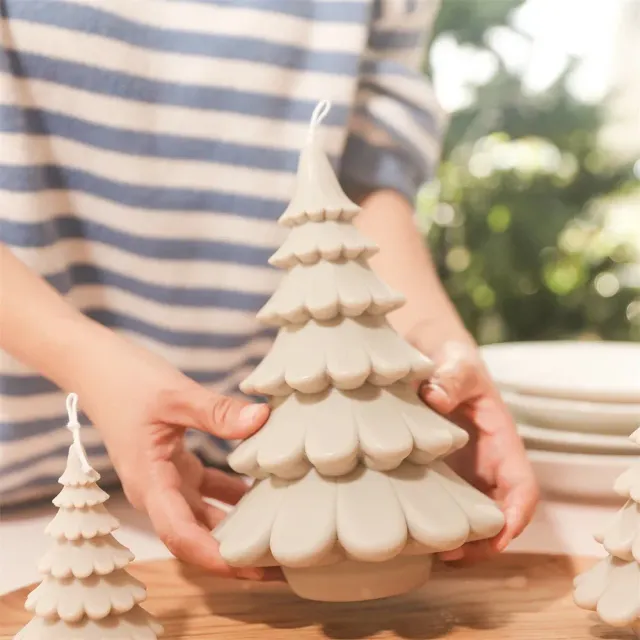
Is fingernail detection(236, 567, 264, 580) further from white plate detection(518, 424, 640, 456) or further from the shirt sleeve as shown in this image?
the shirt sleeve

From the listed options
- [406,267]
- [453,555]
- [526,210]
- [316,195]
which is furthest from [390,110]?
[526,210]

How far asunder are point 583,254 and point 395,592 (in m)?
1.29

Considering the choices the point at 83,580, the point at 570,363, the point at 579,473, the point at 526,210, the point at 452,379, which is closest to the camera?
the point at 83,580

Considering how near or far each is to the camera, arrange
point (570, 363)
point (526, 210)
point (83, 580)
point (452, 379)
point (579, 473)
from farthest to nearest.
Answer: point (526, 210) < point (570, 363) < point (579, 473) < point (452, 379) < point (83, 580)

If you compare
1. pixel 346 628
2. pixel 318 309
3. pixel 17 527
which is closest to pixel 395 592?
pixel 346 628

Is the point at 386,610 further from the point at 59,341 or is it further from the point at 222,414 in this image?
the point at 59,341

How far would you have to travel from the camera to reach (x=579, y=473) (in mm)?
704

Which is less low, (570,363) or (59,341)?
(570,363)

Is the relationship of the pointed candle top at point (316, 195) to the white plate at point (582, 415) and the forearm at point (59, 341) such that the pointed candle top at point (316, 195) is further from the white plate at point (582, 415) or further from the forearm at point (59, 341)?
the white plate at point (582, 415)

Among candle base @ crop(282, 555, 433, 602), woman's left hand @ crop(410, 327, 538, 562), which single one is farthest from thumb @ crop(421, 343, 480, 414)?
candle base @ crop(282, 555, 433, 602)

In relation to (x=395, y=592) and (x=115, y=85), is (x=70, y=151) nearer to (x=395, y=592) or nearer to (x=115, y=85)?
(x=115, y=85)

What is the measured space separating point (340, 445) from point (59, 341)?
0.81 ft

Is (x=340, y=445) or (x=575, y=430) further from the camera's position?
(x=575, y=430)

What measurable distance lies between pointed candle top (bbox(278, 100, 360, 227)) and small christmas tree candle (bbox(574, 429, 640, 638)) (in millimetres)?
212
